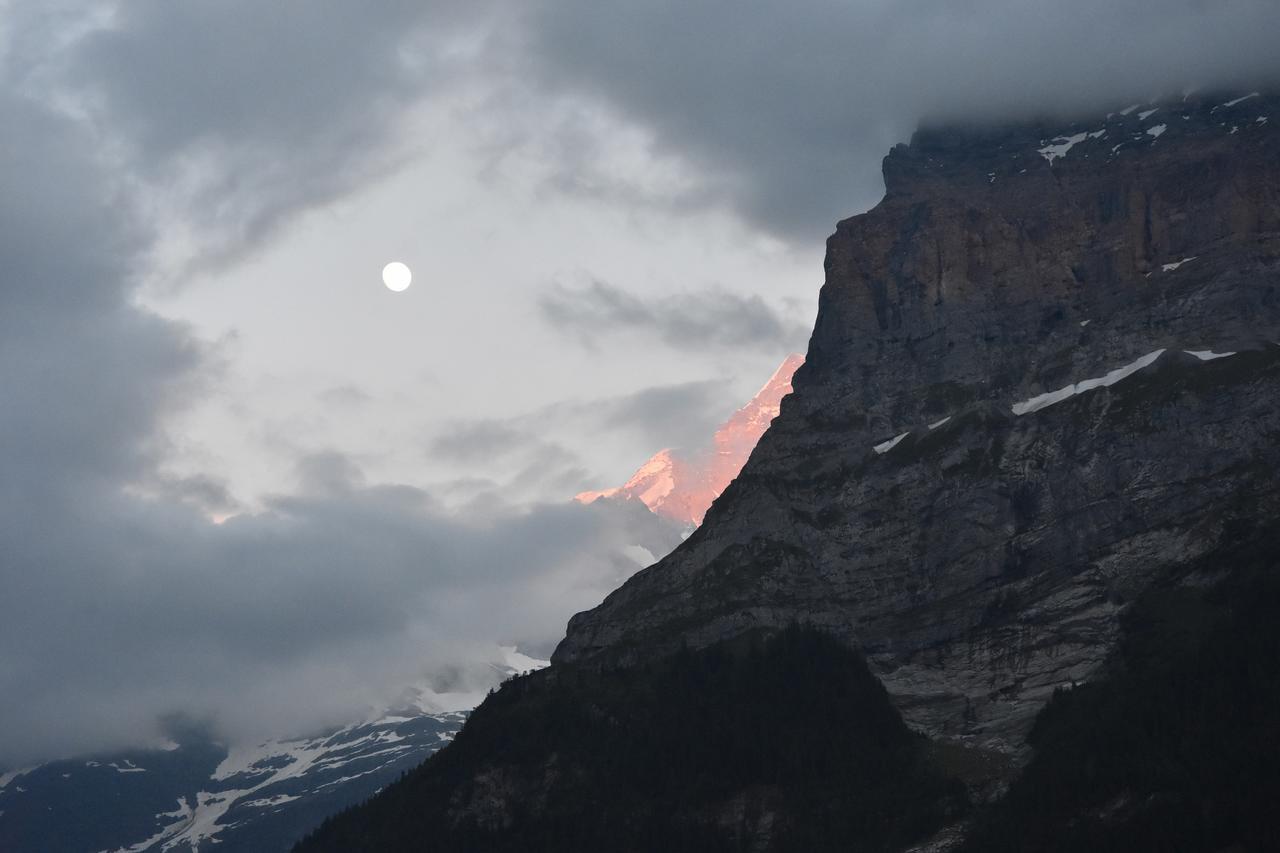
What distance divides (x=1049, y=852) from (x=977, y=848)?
10.7 m

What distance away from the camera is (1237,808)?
17938 centimetres

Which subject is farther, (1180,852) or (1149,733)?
(1149,733)

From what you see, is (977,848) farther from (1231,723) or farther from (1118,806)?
(1231,723)

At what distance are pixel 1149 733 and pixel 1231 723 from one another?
32.4 ft

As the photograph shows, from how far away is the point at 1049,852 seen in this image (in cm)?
18862

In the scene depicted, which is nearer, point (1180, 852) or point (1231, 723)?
point (1180, 852)

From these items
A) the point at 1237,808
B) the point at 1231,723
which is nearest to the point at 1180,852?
the point at 1237,808

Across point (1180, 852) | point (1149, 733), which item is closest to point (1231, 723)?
point (1149, 733)

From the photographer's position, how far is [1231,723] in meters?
194

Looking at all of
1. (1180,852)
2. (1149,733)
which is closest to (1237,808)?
(1180,852)

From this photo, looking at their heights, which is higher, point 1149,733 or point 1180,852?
point 1149,733

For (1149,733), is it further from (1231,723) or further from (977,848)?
(977,848)

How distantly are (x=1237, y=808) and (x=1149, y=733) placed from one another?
67.7 ft

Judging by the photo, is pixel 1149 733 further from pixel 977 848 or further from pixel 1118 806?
pixel 977 848
